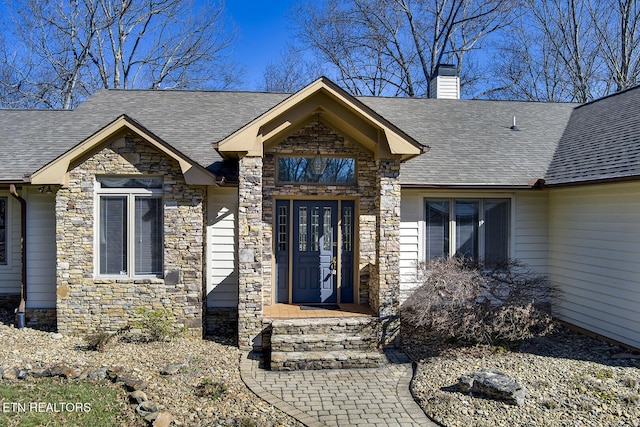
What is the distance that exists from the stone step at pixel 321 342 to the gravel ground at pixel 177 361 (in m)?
0.75

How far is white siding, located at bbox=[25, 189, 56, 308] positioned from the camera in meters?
8.42

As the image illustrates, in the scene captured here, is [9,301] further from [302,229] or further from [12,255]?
[302,229]

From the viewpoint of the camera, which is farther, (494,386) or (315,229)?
(315,229)

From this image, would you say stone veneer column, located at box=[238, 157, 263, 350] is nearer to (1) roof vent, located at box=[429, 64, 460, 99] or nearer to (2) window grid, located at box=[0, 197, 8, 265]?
(2) window grid, located at box=[0, 197, 8, 265]

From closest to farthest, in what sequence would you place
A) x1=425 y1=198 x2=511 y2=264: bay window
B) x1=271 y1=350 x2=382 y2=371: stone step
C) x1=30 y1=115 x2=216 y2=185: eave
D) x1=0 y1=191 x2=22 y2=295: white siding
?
1. x1=271 y1=350 x2=382 y2=371: stone step
2. x1=30 y1=115 x2=216 y2=185: eave
3. x1=0 y1=191 x2=22 y2=295: white siding
4. x1=425 y1=198 x2=511 y2=264: bay window

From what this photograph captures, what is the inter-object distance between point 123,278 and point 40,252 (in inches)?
79.2

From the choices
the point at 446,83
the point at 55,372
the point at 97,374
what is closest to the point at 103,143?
the point at 55,372

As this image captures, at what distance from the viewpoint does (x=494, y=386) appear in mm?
5320

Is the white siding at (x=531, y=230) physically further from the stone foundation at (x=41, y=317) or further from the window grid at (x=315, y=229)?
the stone foundation at (x=41, y=317)

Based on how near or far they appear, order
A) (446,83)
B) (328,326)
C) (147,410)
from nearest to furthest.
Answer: (147,410) < (328,326) < (446,83)

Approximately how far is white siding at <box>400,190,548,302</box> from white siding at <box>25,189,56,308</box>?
6.99m

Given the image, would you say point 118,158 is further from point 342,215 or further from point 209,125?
point 342,215

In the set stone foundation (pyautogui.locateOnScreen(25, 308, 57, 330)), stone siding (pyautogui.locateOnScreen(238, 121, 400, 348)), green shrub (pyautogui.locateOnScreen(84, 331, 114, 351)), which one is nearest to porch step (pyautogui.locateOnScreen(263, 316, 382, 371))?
stone siding (pyautogui.locateOnScreen(238, 121, 400, 348))

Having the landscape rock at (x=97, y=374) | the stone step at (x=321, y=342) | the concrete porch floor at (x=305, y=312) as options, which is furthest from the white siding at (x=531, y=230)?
the landscape rock at (x=97, y=374)
